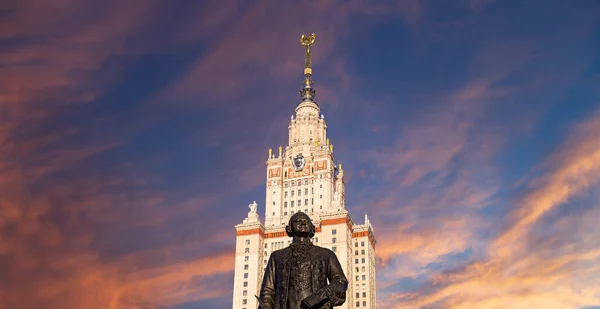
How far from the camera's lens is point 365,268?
464ft

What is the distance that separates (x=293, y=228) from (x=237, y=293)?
129 metres

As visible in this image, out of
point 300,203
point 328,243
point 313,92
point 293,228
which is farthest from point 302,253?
point 313,92

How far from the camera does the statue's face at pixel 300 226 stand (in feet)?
51.8

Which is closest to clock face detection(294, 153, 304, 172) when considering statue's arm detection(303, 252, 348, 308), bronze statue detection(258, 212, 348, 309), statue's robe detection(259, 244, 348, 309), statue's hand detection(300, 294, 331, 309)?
bronze statue detection(258, 212, 348, 309)

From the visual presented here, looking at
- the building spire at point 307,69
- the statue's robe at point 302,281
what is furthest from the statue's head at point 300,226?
the building spire at point 307,69

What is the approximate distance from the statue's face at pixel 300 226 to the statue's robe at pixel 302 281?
43 centimetres

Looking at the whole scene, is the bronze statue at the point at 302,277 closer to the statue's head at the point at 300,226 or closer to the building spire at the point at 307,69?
the statue's head at the point at 300,226

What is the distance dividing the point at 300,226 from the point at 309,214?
134 metres

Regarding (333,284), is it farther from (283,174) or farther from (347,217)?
(283,174)

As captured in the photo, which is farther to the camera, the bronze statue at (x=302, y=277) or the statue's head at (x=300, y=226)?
the statue's head at (x=300, y=226)

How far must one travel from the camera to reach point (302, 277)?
15148 mm

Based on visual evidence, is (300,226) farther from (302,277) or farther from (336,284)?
(336,284)

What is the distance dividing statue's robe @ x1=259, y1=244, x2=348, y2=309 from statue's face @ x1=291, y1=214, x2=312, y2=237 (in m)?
0.43

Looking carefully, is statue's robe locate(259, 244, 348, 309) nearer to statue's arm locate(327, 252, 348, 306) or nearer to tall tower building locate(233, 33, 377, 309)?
statue's arm locate(327, 252, 348, 306)
